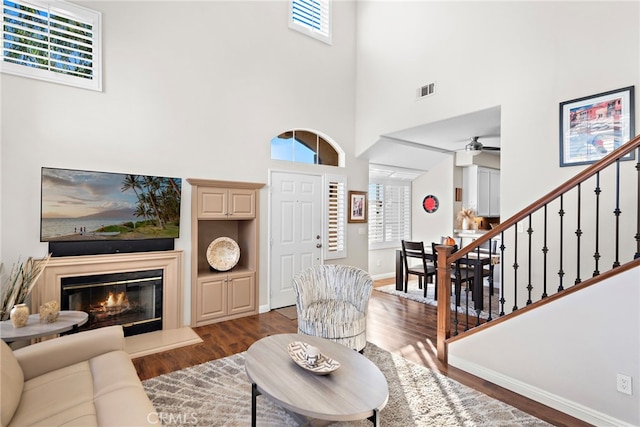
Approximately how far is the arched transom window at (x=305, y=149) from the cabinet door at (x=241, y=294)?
1.85 m

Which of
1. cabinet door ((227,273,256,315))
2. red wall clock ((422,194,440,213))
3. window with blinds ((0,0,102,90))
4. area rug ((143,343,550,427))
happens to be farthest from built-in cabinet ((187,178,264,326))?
red wall clock ((422,194,440,213))

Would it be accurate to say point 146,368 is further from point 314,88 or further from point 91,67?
point 314,88

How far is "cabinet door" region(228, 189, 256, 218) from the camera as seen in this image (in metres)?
4.38

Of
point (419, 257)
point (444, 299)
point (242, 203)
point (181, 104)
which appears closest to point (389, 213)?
point (419, 257)

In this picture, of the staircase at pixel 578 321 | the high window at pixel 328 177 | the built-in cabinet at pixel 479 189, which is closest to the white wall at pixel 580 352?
the staircase at pixel 578 321

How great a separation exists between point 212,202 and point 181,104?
1.30m

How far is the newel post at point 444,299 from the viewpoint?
10.2 ft

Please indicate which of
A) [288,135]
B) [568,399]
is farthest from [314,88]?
[568,399]

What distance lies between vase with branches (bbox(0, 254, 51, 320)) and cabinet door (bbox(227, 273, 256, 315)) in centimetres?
201

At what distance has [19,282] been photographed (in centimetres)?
298

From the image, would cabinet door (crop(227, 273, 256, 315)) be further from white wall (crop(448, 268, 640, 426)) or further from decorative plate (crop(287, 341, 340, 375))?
white wall (crop(448, 268, 640, 426))

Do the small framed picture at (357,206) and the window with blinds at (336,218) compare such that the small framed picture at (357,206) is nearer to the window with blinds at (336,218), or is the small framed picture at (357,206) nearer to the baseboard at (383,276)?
the window with blinds at (336,218)

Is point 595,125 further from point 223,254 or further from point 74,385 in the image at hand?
point 74,385

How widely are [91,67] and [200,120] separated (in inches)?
48.2
